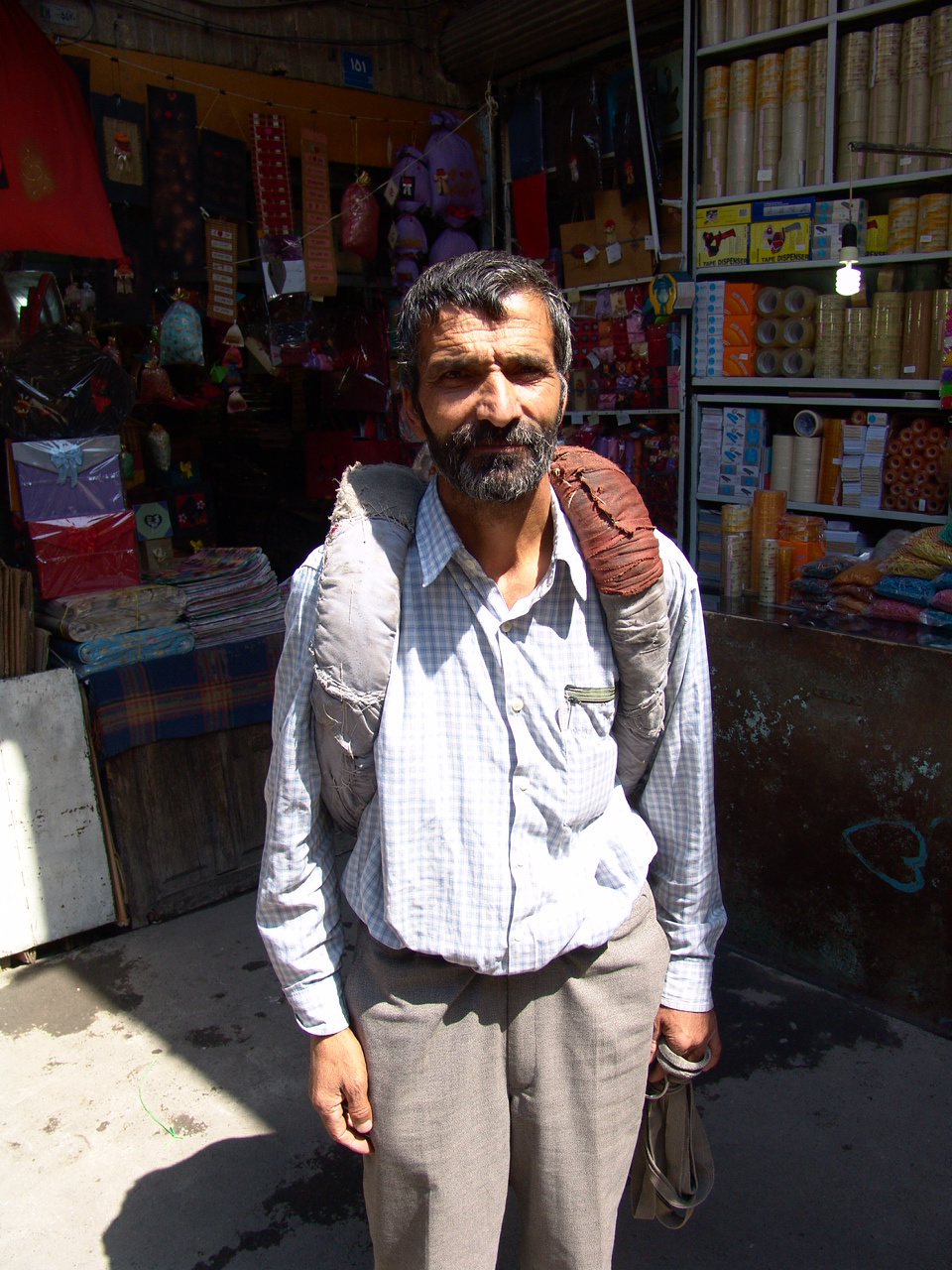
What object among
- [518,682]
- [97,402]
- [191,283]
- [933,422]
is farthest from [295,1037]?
[933,422]

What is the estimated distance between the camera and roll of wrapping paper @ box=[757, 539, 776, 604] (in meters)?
3.16

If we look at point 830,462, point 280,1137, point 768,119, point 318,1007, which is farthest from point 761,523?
point 318,1007

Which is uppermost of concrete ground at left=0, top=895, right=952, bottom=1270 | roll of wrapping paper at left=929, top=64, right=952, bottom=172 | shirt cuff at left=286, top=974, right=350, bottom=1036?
roll of wrapping paper at left=929, top=64, right=952, bottom=172

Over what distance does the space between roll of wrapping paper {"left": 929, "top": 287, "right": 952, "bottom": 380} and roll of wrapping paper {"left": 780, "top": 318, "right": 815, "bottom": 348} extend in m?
0.54

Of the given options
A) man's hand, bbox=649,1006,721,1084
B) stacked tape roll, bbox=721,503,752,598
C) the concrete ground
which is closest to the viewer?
man's hand, bbox=649,1006,721,1084

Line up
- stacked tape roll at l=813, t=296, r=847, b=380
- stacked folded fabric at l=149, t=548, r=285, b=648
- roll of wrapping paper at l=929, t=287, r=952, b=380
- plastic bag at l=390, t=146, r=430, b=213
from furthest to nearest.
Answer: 1. plastic bag at l=390, t=146, r=430, b=213
2. stacked tape roll at l=813, t=296, r=847, b=380
3. roll of wrapping paper at l=929, t=287, r=952, b=380
4. stacked folded fabric at l=149, t=548, r=285, b=648

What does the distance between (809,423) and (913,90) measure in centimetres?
127

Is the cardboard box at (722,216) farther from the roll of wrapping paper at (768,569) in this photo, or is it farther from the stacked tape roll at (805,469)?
the roll of wrapping paper at (768,569)

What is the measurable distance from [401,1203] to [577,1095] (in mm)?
280

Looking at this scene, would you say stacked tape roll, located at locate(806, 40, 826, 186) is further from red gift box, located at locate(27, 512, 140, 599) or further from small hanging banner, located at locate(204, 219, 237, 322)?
red gift box, located at locate(27, 512, 140, 599)

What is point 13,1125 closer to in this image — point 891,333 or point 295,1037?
point 295,1037

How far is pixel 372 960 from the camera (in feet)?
4.40

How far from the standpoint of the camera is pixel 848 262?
324 centimetres

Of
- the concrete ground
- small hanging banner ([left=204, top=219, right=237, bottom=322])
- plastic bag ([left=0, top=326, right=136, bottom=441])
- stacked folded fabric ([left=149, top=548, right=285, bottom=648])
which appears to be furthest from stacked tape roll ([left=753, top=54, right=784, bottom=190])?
the concrete ground
